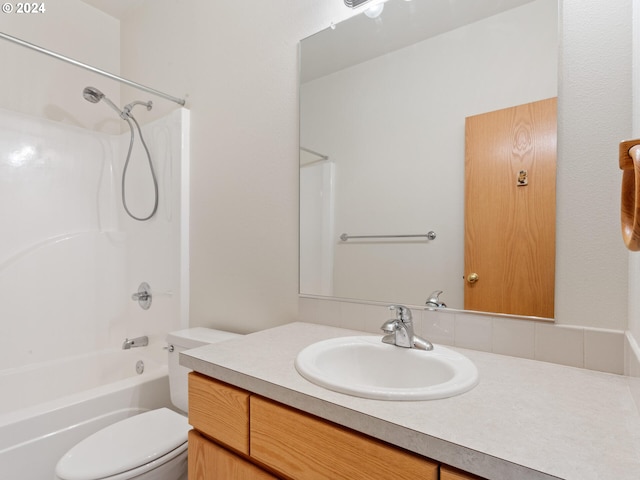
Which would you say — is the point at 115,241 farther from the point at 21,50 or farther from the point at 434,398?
the point at 434,398

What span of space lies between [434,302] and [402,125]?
0.61 m

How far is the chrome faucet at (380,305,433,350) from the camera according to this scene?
0.95 m

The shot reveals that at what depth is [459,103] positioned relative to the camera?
1.09m

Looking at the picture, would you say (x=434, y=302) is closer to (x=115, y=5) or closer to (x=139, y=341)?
(x=139, y=341)

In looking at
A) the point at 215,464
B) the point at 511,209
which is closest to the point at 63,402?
the point at 215,464

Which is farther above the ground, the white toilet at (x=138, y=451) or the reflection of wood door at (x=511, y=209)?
the reflection of wood door at (x=511, y=209)

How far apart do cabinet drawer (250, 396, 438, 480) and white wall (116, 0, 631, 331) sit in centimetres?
61

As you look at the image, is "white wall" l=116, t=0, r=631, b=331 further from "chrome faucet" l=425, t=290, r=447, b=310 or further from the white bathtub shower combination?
"chrome faucet" l=425, t=290, r=447, b=310

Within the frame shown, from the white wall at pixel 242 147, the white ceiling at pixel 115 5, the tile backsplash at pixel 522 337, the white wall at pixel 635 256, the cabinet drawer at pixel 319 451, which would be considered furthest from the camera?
the white ceiling at pixel 115 5

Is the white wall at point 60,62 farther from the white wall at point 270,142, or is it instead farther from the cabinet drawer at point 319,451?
the cabinet drawer at point 319,451

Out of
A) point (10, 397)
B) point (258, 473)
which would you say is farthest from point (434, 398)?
point (10, 397)

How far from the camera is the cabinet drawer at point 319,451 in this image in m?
0.59

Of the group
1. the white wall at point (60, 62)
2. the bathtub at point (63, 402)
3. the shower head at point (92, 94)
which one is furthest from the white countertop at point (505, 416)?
the white wall at point (60, 62)

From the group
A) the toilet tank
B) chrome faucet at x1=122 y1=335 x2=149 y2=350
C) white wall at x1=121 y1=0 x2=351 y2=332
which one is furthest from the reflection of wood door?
chrome faucet at x1=122 y1=335 x2=149 y2=350
